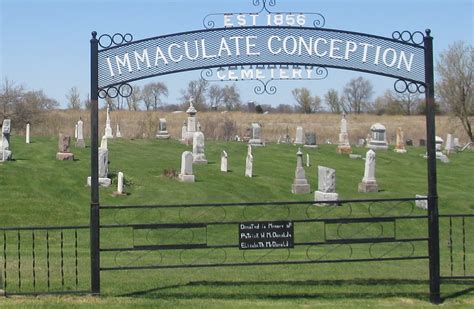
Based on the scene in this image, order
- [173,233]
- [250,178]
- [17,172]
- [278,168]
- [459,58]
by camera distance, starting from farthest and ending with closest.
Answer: [459,58] → [278,168] → [250,178] → [17,172] → [173,233]

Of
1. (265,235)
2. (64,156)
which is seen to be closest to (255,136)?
(64,156)

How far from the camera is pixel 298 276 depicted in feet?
35.8

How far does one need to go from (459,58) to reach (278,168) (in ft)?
119

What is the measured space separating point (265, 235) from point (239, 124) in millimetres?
50985

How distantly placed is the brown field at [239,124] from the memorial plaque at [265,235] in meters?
39.8

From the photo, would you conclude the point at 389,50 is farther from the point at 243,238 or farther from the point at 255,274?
the point at 255,274

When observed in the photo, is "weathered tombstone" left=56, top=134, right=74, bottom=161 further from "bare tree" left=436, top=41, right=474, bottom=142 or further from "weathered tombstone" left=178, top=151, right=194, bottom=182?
"bare tree" left=436, top=41, right=474, bottom=142

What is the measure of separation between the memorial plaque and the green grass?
2.40 feet

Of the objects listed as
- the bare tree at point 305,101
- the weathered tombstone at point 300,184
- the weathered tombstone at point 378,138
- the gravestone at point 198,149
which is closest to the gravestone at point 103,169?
the gravestone at point 198,149

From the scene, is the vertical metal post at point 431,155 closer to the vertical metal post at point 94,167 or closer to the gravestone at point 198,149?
the vertical metal post at point 94,167

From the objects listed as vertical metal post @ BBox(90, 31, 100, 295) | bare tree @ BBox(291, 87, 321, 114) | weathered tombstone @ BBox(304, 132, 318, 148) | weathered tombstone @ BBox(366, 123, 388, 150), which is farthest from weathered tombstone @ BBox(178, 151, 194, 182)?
bare tree @ BBox(291, 87, 321, 114)

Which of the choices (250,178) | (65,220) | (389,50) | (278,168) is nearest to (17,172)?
(65,220)

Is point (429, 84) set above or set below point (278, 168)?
above

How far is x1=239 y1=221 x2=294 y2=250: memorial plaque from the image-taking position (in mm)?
8938
